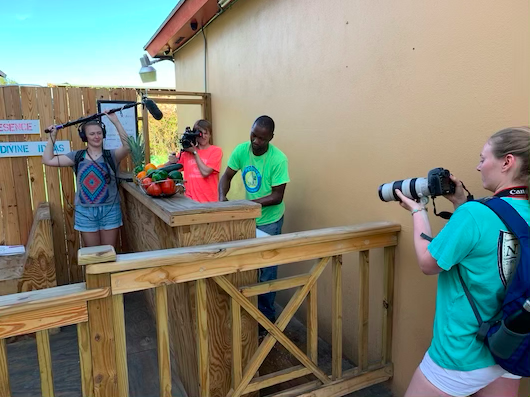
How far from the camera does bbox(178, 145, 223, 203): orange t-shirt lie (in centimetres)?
358

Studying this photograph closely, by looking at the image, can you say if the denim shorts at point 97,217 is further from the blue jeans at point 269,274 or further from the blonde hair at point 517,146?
the blonde hair at point 517,146

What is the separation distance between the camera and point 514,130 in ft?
4.33

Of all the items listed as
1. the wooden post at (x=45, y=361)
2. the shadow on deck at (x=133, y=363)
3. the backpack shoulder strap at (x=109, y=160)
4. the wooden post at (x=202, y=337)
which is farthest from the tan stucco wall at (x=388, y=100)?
the wooden post at (x=45, y=361)

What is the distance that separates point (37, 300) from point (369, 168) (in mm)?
2006

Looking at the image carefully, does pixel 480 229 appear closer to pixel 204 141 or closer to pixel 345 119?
pixel 345 119

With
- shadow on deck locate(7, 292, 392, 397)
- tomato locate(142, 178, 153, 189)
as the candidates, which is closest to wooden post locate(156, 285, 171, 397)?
shadow on deck locate(7, 292, 392, 397)

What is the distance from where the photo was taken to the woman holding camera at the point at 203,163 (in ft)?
11.7

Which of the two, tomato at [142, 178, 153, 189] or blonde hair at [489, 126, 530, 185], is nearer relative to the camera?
blonde hair at [489, 126, 530, 185]

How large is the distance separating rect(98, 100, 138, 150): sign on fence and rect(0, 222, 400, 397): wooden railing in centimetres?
272

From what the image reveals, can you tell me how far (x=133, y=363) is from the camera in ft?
9.66

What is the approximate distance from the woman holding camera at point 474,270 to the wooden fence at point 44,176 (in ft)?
12.2

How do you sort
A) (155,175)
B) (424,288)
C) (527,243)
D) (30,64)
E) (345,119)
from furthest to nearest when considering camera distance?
(30,64)
(345,119)
(155,175)
(424,288)
(527,243)

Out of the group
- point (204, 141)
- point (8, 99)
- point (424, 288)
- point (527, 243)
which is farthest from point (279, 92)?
point (527, 243)

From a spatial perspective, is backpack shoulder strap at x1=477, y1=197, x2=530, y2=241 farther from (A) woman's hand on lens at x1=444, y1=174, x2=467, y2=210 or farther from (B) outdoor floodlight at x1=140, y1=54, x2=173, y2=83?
(B) outdoor floodlight at x1=140, y1=54, x2=173, y2=83
